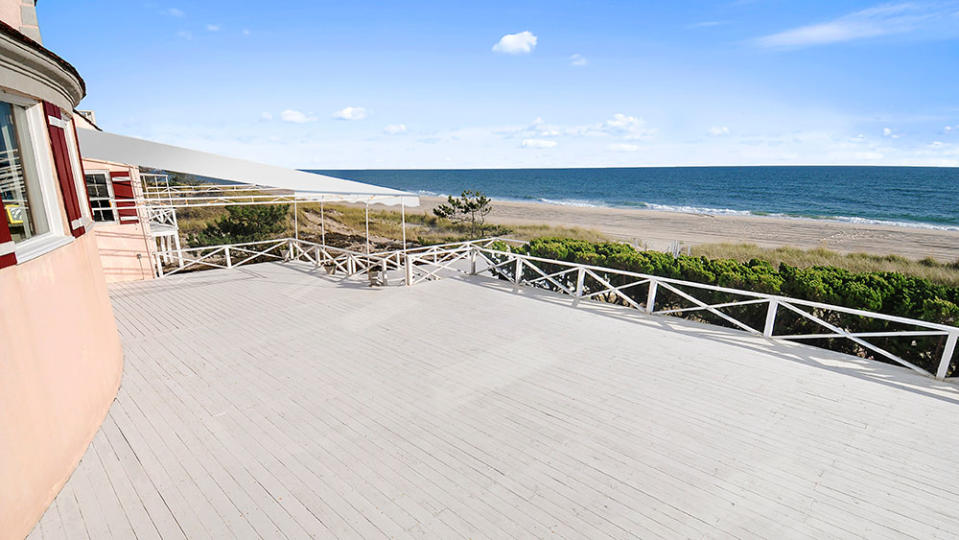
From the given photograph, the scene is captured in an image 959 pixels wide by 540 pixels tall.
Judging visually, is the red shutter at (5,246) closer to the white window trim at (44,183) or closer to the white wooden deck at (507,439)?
the white window trim at (44,183)

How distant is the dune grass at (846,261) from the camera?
1510 centimetres

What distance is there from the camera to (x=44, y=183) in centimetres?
377

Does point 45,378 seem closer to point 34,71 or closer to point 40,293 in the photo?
point 40,293

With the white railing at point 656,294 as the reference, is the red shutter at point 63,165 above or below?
above

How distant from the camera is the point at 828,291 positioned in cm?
676

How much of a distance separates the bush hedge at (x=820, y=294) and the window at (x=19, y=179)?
911 centimetres

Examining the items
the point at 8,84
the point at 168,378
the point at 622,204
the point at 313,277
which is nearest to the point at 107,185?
the point at 313,277

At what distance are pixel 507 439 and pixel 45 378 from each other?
13.1 ft

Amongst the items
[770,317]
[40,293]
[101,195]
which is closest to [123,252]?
[101,195]

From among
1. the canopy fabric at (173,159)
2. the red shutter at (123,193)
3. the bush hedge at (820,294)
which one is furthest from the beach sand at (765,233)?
the red shutter at (123,193)

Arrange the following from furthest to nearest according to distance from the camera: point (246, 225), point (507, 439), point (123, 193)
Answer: point (246, 225)
point (123, 193)
point (507, 439)

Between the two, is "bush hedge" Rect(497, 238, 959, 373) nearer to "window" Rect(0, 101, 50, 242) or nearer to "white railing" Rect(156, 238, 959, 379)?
"white railing" Rect(156, 238, 959, 379)

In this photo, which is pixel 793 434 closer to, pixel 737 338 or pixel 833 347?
pixel 737 338

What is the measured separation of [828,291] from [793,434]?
12.8ft
